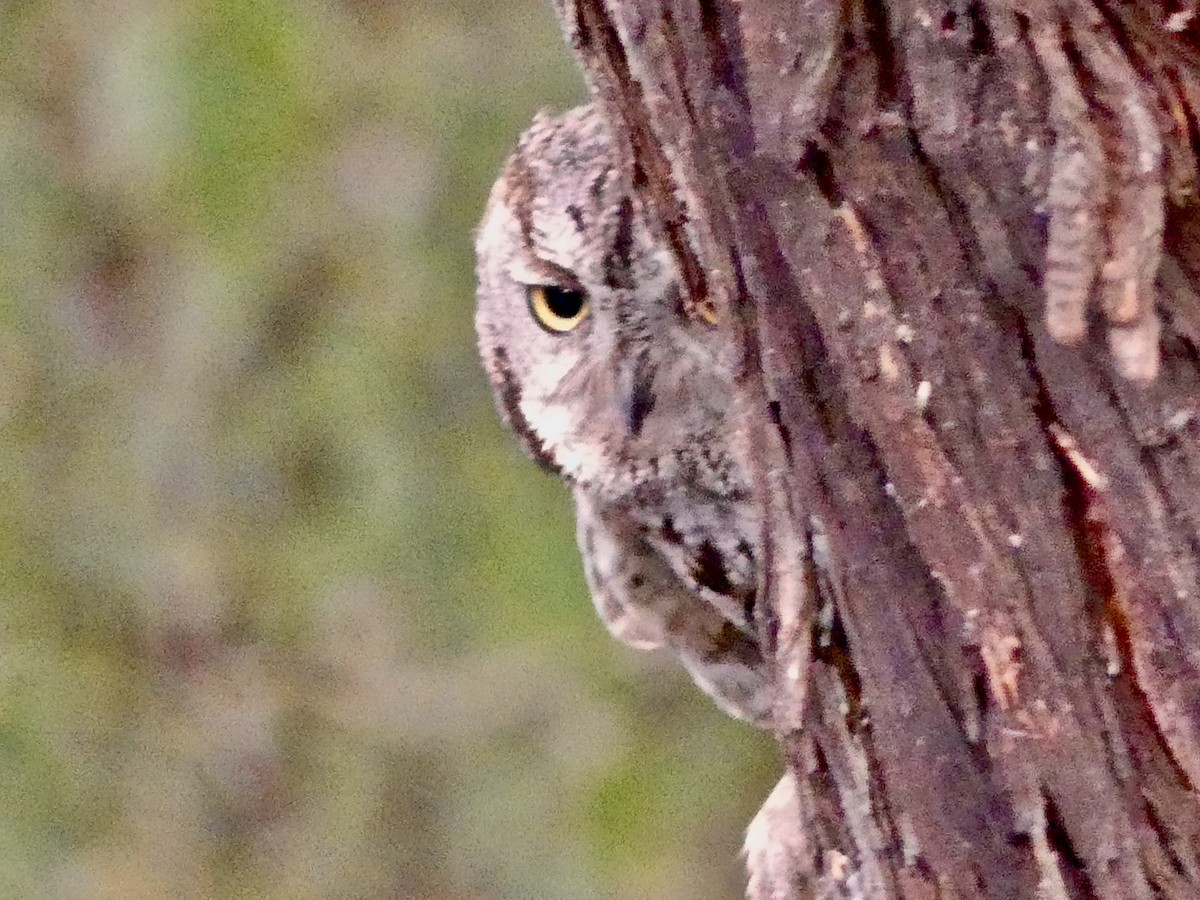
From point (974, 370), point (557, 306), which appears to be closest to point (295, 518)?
point (557, 306)

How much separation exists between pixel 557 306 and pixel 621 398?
0.34ft

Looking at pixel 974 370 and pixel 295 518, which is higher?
pixel 295 518

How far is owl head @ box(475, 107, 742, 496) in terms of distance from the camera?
91 cm

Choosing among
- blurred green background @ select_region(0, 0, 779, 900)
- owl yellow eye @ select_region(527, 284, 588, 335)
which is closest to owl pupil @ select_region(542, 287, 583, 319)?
owl yellow eye @ select_region(527, 284, 588, 335)

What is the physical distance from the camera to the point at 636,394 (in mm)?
984

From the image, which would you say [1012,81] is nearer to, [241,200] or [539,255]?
[539,255]

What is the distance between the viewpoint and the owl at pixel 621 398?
923mm

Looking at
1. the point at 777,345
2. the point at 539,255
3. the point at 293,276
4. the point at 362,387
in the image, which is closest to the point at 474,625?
the point at 362,387

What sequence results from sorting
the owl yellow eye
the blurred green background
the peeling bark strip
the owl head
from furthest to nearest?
the blurred green background < the owl yellow eye < the owl head < the peeling bark strip

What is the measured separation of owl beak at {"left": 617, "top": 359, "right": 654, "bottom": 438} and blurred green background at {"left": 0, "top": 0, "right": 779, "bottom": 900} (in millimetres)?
384

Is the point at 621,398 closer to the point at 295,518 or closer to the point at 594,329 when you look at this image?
the point at 594,329

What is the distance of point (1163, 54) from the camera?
0.45 metres

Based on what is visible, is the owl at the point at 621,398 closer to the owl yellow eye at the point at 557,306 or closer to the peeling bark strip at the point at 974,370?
the owl yellow eye at the point at 557,306

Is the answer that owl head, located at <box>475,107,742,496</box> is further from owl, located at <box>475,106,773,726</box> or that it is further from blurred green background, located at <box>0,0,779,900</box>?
blurred green background, located at <box>0,0,779,900</box>
